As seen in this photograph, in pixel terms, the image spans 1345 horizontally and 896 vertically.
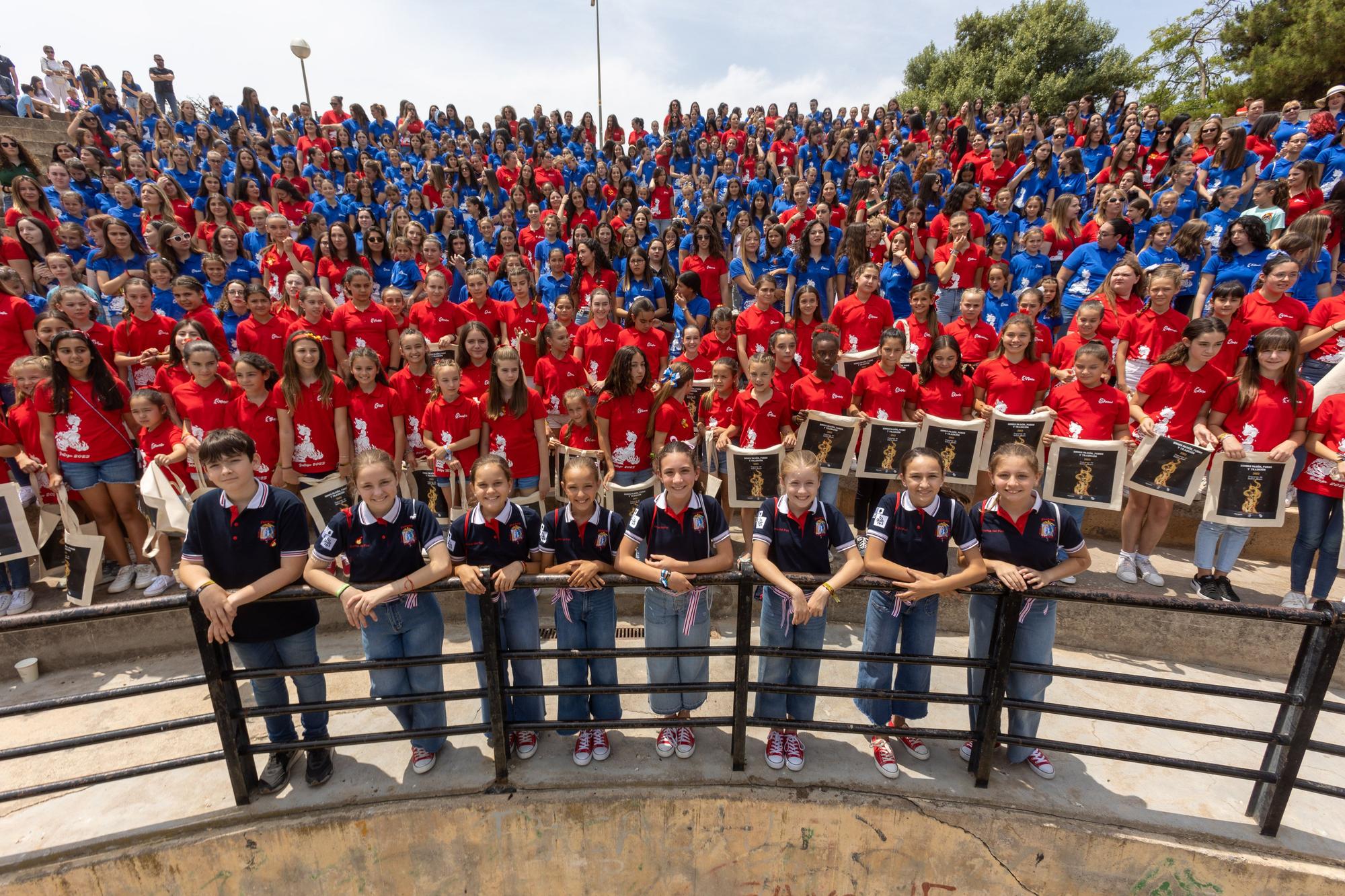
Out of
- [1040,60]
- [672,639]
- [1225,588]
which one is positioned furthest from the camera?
[1040,60]

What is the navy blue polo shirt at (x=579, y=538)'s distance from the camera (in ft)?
11.6

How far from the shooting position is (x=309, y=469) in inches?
199

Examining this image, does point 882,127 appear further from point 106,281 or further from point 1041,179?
point 106,281

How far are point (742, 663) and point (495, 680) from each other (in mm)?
1331

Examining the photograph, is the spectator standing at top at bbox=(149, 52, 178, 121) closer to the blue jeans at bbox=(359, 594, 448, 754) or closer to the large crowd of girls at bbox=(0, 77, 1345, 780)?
the large crowd of girls at bbox=(0, 77, 1345, 780)

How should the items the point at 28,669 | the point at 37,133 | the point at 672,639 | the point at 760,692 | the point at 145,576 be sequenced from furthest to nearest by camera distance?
the point at 37,133 → the point at 145,576 → the point at 28,669 → the point at 672,639 → the point at 760,692

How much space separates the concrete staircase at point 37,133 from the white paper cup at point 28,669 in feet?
51.7

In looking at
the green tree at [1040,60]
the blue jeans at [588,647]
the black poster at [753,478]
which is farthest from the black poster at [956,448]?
the green tree at [1040,60]

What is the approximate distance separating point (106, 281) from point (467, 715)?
22.3ft

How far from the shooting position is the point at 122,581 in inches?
206

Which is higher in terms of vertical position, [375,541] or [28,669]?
[375,541]

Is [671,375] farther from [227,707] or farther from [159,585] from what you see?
[159,585]

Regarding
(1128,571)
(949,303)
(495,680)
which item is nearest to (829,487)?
(1128,571)

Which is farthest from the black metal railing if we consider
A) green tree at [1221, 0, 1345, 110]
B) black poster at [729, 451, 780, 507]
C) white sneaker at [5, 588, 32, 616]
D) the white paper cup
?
green tree at [1221, 0, 1345, 110]
